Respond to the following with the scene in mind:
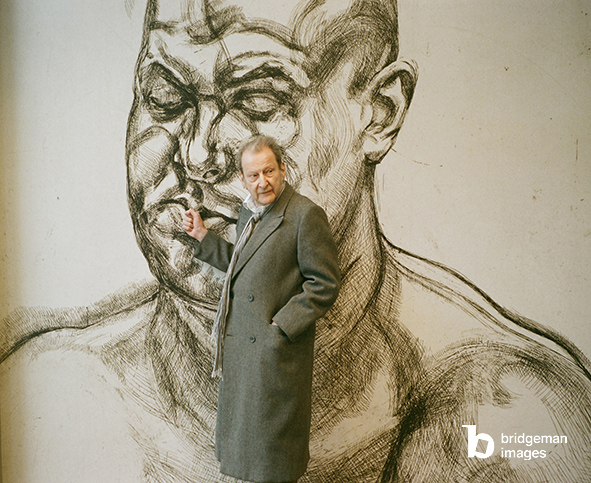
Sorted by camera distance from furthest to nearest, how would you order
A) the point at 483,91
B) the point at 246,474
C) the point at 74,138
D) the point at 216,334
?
the point at 74,138, the point at 483,91, the point at 216,334, the point at 246,474

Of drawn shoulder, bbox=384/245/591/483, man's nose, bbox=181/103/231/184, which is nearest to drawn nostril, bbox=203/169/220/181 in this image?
man's nose, bbox=181/103/231/184

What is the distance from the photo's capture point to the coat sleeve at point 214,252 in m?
1.89

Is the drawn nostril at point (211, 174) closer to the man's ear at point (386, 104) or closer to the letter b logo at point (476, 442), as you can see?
the man's ear at point (386, 104)

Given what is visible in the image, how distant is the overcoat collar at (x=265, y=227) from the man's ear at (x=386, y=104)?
0.53 metres

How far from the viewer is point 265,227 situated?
1.62 metres

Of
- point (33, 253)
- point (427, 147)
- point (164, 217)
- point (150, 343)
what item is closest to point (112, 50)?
point (164, 217)

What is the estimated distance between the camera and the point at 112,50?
2.02m

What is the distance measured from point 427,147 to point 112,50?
153cm

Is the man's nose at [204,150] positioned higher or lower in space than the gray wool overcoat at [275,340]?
higher

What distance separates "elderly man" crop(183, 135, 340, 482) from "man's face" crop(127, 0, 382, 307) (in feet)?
1.23

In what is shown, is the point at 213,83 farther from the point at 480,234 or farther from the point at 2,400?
the point at 2,400

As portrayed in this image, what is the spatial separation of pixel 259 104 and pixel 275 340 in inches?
42.8

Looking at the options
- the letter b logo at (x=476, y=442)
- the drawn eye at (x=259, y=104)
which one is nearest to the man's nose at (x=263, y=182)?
the drawn eye at (x=259, y=104)

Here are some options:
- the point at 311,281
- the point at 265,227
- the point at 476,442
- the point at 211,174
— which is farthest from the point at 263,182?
the point at 476,442
